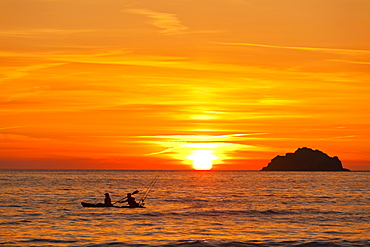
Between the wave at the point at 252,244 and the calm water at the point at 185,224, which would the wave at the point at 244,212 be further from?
the wave at the point at 252,244

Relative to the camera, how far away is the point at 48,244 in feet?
111

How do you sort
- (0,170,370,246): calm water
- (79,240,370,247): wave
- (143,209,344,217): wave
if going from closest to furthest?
(79,240,370,247): wave
(0,170,370,246): calm water
(143,209,344,217): wave

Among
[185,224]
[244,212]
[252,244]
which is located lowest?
[252,244]

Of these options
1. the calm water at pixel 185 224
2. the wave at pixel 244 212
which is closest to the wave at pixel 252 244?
the calm water at pixel 185 224

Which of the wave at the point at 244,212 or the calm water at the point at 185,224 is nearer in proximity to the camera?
the calm water at the point at 185,224

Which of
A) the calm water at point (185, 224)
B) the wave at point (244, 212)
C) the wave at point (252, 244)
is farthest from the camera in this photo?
the wave at point (244, 212)

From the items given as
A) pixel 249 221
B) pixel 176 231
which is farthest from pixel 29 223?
pixel 249 221

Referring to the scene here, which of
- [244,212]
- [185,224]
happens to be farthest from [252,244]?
[244,212]

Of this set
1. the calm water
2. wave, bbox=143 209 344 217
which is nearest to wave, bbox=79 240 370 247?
the calm water

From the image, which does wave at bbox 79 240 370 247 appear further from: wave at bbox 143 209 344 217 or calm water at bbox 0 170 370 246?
wave at bbox 143 209 344 217

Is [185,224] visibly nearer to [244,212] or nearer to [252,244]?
[252,244]

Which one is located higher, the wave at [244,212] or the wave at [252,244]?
the wave at [244,212]

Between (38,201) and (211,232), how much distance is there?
31.8m

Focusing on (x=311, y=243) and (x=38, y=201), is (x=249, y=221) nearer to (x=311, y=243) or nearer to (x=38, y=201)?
(x=311, y=243)
